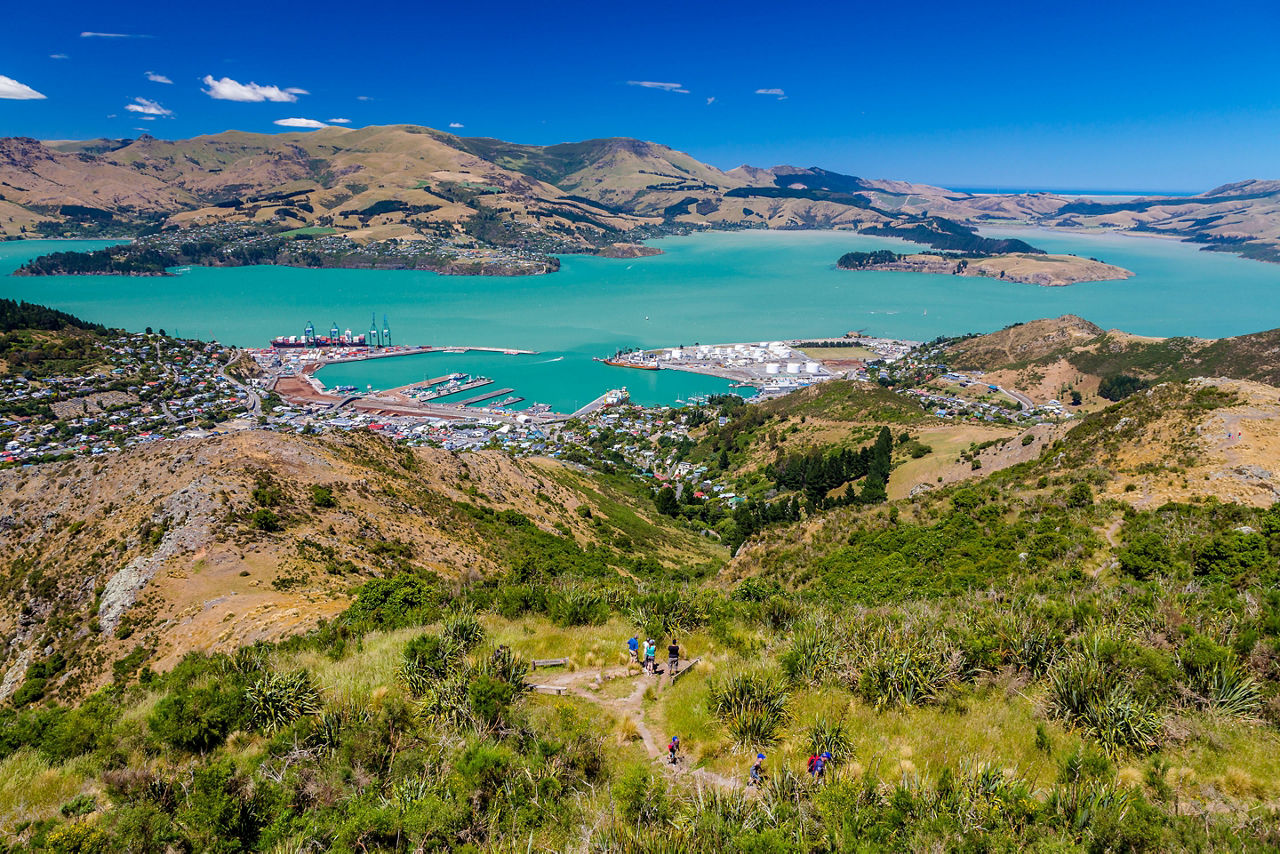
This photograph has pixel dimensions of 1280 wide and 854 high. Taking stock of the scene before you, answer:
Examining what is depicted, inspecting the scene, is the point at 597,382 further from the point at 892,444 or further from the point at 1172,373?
the point at 1172,373

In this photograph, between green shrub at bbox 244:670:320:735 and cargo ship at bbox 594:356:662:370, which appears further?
cargo ship at bbox 594:356:662:370

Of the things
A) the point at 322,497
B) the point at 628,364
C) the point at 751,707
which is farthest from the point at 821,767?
the point at 628,364

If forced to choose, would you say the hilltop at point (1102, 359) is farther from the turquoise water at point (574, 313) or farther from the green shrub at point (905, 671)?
the green shrub at point (905, 671)

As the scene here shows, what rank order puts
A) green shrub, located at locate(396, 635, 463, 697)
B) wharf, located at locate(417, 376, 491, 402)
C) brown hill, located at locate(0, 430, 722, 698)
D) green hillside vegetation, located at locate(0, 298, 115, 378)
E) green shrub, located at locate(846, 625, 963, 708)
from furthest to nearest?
wharf, located at locate(417, 376, 491, 402) < green hillside vegetation, located at locate(0, 298, 115, 378) < brown hill, located at locate(0, 430, 722, 698) < green shrub, located at locate(396, 635, 463, 697) < green shrub, located at locate(846, 625, 963, 708)

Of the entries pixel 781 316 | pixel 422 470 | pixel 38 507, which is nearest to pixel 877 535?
pixel 422 470

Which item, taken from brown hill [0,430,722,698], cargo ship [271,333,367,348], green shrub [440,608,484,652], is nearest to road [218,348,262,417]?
cargo ship [271,333,367,348]

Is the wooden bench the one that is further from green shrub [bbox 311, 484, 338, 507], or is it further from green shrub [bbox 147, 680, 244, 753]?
green shrub [bbox 311, 484, 338, 507]

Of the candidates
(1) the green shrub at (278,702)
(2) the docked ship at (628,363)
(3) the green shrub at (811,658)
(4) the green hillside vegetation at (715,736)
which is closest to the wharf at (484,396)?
(2) the docked ship at (628,363)

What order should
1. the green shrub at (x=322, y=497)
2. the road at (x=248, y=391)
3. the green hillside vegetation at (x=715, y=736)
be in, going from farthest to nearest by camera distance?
the road at (x=248, y=391), the green shrub at (x=322, y=497), the green hillside vegetation at (x=715, y=736)

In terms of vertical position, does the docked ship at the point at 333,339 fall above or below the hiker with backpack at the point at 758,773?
below
